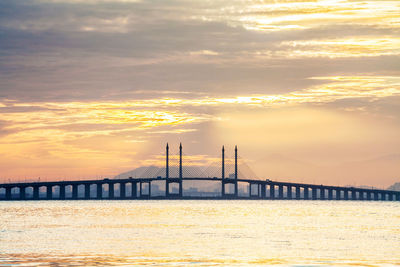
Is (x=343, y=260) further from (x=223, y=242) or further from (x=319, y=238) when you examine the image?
(x=319, y=238)

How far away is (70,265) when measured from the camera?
40594 mm

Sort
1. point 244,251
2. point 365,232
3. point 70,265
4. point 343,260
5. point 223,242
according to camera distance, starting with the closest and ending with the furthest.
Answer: point 70,265
point 343,260
point 244,251
point 223,242
point 365,232

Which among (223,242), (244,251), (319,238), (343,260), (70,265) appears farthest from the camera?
(319,238)

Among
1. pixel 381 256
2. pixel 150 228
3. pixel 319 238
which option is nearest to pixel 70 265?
pixel 381 256

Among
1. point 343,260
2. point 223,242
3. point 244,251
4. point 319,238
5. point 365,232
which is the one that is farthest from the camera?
point 365,232

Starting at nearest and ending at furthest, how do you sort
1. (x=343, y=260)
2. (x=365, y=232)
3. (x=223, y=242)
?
1. (x=343, y=260)
2. (x=223, y=242)
3. (x=365, y=232)

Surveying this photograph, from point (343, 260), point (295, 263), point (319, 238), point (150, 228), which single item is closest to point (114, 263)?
point (295, 263)

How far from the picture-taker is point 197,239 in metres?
59.1

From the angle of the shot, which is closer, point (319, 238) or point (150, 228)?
point (319, 238)

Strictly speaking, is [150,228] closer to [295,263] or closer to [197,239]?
[197,239]

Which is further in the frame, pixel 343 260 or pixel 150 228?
pixel 150 228

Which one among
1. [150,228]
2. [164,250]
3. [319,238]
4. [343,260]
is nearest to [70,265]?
[164,250]

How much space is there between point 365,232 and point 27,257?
3470 centimetres

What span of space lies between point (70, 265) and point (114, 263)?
86.6 inches
